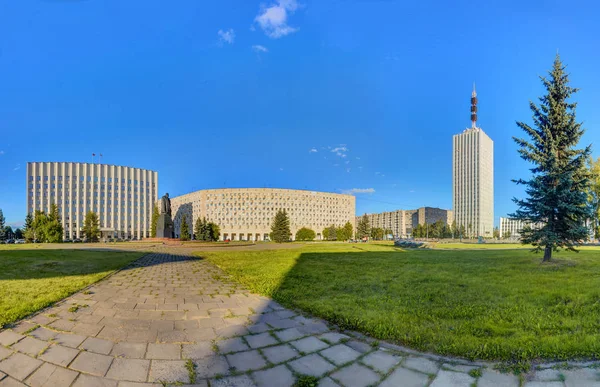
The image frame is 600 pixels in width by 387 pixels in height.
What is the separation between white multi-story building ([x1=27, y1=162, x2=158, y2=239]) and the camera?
4309 inches

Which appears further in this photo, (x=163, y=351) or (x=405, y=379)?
(x=163, y=351)

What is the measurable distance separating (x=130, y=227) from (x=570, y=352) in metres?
134

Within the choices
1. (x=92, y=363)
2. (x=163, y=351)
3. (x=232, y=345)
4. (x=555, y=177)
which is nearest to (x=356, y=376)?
(x=232, y=345)

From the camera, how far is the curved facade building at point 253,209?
127875mm

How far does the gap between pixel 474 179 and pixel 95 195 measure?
156791mm

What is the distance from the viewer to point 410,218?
7032 inches

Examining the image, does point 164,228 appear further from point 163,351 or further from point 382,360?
point 382,360

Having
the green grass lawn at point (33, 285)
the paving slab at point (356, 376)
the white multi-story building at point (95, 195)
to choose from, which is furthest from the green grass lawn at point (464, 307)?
the white multi-story building at point (95, 195)

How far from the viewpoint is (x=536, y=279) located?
828cm

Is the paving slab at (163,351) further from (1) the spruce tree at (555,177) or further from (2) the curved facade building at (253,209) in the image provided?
(2) the curved facade building at (253,209)

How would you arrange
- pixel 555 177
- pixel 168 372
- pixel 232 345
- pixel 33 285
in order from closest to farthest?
1. pixel 168 372
2. pixel 232 345
3. pixel 33 285
4. pixel 555 177

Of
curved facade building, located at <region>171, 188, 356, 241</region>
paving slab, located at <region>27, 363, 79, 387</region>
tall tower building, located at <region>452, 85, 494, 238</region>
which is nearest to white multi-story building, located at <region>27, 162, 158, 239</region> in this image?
curved facade building, located at <region>171, 188, 356, 241</region>

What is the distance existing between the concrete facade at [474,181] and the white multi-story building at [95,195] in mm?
133186

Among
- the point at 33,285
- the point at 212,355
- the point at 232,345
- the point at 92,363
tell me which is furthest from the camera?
the point at 33,285
